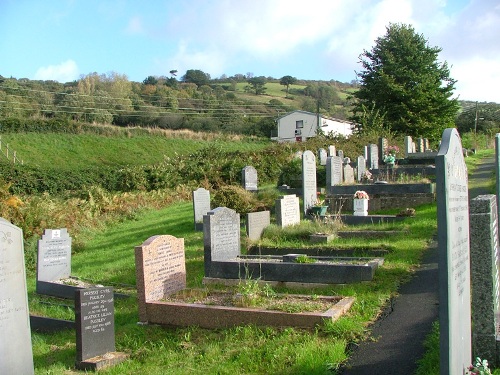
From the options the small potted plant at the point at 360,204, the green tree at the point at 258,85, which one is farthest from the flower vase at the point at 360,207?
the green tree at the point at 258,85

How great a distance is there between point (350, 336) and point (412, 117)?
110ft

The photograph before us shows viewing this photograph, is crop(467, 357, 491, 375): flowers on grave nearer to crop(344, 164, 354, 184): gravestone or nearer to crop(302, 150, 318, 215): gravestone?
crop(302, 150, 318, 215): gravestone

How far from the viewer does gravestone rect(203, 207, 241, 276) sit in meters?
10.4

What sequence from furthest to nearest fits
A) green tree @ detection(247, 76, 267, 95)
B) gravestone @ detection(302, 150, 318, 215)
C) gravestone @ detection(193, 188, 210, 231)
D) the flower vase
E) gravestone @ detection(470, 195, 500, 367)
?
green tree @ detection(247, 76, 267, 95) → gravestone @ detection(193, 188, 210, 231) → gravestone @ detection(302, 150, 318, 215) → the flower vase → gravestone @ detection(470, 195, 500, 367)

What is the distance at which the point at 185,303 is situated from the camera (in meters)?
8.27

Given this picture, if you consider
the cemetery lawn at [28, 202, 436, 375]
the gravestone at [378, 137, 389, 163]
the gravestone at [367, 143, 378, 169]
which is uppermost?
the gravestone at [378, 137, 389, 163]

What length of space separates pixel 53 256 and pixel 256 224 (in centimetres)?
472

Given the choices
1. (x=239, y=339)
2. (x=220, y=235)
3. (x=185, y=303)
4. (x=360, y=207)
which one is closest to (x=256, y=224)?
(x=220, y=235)

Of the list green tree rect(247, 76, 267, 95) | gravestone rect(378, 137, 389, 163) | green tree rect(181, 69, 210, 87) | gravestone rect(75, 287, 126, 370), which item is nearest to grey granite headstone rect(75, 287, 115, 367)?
gravestone rect(75, 287, 126, 370)

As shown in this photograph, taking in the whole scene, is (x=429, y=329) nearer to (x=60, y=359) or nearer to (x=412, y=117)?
(x=60, y=359)

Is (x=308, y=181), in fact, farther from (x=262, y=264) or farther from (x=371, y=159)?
(x=371, y=159)

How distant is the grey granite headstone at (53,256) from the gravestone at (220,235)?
14.4 feet

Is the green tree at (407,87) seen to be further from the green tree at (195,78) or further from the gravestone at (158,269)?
the green tree at (195,78)

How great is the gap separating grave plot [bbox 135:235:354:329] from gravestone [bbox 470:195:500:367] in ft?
6.59
